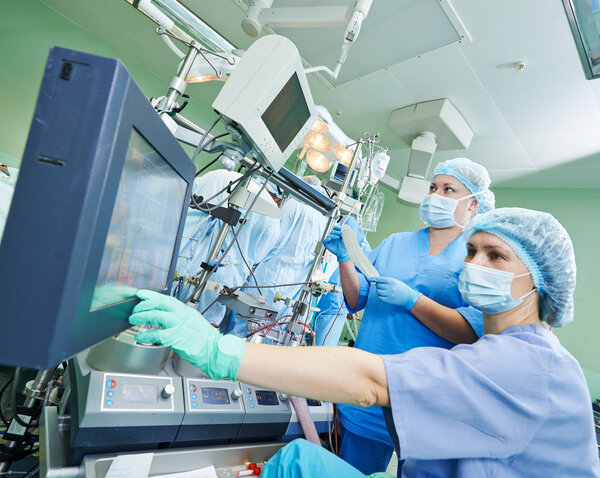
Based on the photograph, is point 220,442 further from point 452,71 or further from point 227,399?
point 452,71

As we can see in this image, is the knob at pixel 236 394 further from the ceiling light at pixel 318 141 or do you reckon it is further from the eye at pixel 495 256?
the ceiling light at pixel 318 141

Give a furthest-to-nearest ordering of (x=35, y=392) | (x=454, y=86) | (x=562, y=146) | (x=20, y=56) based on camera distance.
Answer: (x=20, y=56) < (x=562, y=146) < (x=454, y=86) < (x=35, y=392)

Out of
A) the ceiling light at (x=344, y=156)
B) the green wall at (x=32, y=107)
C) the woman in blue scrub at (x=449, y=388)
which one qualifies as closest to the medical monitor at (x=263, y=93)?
the woman in blue scrub at (x=449, y=388)

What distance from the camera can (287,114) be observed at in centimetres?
106

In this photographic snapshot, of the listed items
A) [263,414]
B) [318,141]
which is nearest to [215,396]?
[263,414]

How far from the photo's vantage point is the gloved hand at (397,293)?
1.04 m

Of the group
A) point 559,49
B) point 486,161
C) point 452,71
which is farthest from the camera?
point 486,161

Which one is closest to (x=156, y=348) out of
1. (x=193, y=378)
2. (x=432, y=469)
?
(x=193, y=378)

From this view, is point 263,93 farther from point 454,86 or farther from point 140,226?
point 454,86

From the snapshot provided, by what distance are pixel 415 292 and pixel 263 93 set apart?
82 centimetres

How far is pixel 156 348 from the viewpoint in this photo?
749 millimetres

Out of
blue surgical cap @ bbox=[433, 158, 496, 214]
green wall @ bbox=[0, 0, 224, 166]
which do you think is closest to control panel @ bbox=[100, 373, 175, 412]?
blue surgical cap @ bbox=[433, 158, 496, 214]

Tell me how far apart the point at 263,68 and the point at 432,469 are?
1.11 metres

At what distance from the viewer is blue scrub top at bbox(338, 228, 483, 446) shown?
1053 millimetres
